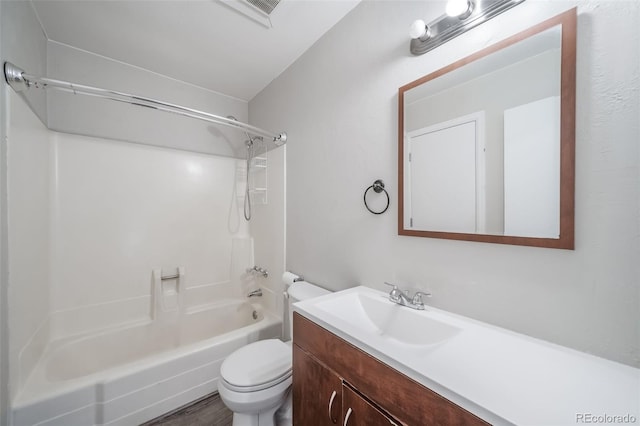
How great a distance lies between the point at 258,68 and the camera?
2018 millimetres

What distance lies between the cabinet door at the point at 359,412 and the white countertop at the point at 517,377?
0.54 feet

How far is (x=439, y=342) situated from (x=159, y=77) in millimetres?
2844

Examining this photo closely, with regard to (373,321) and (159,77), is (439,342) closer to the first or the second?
(373,321)

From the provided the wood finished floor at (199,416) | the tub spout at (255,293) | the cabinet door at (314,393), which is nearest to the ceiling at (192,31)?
the cabinet door at (314,393)

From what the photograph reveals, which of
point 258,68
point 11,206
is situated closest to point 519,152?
point 258,68

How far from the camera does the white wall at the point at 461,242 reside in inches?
25.9

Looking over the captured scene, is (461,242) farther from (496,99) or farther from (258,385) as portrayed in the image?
(258,385)

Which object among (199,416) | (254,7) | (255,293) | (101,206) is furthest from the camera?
(255,293)

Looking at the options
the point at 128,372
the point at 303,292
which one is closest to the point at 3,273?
the point at 128,372

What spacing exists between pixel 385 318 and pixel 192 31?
2.17 metres

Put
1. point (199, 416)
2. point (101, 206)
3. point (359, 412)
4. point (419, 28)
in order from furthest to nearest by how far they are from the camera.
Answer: point (101, 206) → point (199, 416) → point (419, 28) → point (359, 412)

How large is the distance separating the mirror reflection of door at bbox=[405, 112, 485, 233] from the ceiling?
3.34 ft

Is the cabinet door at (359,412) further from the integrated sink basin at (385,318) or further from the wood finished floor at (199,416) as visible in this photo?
the wood finished floor at (199,416)

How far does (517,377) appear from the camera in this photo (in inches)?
24.0
